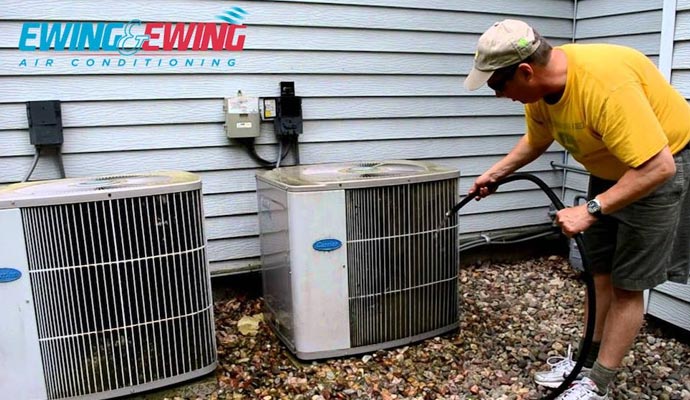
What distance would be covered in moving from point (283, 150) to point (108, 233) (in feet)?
3.92

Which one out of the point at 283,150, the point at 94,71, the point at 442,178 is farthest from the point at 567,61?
the point at 94,71

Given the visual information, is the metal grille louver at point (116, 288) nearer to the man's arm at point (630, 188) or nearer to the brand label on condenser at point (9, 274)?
the brand label on condenser at point (9, 274)

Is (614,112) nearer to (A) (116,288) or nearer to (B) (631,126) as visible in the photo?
(B) (631,126)

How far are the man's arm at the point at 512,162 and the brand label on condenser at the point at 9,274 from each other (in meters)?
1.78

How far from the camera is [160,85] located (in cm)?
266

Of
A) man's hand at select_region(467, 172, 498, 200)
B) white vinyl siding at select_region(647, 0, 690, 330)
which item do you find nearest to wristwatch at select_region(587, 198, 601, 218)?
man's hand at select_region(467, 172, 498, 200)

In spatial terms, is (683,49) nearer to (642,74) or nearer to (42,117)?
(642,74)

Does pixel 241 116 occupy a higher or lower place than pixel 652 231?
higher

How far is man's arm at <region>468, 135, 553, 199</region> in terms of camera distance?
2160 millimetres

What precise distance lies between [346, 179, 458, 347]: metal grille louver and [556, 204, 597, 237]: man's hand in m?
0.76

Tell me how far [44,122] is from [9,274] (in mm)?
874

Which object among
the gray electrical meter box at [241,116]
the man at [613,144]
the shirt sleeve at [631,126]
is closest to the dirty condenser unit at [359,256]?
the gray electrical meter box at [241,116]

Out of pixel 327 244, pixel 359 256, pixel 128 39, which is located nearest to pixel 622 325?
pixel 359 256

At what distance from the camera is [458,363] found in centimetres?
239
